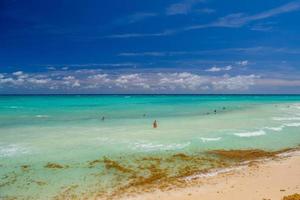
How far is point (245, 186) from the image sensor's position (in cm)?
1200

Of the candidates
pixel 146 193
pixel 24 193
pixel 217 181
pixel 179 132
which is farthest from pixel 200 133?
pixel 24 193

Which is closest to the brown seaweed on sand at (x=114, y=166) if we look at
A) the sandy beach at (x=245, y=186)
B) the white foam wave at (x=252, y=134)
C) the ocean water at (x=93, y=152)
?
the ocean water at (x=93, y=152)

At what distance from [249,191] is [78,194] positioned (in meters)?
6.64

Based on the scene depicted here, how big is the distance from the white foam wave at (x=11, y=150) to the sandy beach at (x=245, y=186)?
10546 mm

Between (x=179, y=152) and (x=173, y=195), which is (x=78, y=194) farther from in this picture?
(x=179, y=152)

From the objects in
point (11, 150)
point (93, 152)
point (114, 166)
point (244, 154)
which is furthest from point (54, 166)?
point (244, 154)

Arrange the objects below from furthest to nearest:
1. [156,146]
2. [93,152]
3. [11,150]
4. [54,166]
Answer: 1. [156,146]
2. [11,150]
3. [93,152]
4. [54,166]

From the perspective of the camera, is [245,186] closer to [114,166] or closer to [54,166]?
[114,166]

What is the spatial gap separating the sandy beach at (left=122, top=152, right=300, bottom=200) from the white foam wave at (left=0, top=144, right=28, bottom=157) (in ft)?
34.6

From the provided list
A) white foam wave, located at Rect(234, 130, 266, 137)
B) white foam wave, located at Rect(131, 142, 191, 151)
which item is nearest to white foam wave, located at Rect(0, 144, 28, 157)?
white foam wave, located at Rect(131, 142, 191, 151)

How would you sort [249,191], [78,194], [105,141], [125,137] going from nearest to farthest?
[249,191] < [78,194] < [105,141] < [125,137]

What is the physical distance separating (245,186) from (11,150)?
15.0 metres

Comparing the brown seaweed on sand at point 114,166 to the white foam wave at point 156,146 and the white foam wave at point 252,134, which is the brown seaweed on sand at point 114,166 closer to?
the white foam wave at point 156,146

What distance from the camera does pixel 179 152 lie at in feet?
61.9
